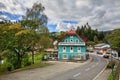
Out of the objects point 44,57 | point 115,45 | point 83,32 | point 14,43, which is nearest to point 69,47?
point 44,57

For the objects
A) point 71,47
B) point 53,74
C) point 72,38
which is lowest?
point 53,74

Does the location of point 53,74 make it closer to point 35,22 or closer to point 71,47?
point 35,22

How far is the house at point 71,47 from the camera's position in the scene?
60.1 meters

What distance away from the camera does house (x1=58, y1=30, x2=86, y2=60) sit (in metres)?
60.1

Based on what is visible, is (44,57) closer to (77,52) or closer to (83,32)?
(77,52)

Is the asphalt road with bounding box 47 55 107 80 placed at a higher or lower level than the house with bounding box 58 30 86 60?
lower

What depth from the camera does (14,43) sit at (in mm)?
34812

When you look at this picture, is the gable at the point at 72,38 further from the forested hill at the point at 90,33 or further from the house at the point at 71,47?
the forested hill at the point at 90,33

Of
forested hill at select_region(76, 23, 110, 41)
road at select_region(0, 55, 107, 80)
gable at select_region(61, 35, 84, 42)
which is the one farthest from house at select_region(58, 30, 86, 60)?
forested hill at select_region(76, 23, 110, 41)

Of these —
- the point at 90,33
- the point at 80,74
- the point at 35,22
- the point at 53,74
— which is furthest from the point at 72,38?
the point at 90,33

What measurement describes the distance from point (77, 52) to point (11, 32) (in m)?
30.3

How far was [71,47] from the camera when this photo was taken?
60.9 metres

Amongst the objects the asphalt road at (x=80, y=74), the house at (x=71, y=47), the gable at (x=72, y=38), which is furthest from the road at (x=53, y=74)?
the gable at (x=72, y=38)

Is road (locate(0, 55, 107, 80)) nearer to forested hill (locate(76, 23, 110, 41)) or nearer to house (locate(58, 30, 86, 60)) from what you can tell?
house (locate(58, 30, 86, 60))
